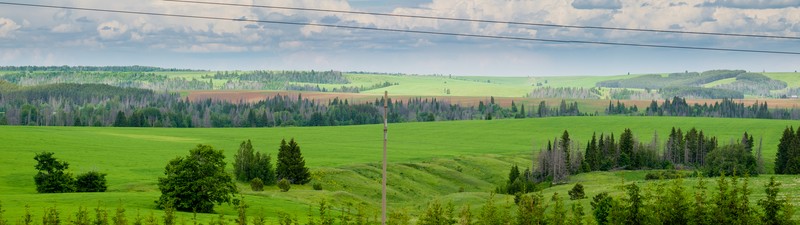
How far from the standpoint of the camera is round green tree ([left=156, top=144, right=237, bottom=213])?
98.4m

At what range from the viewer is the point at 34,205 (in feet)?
292

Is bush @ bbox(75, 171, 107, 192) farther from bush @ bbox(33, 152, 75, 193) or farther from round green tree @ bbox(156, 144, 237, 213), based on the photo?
round green tree @ bbox(156, 144, 237, 213)

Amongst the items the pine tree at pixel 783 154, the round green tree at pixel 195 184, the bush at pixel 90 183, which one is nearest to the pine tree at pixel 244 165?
the bush at pixel 90 183

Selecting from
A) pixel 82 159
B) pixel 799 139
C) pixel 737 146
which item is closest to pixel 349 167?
pixel 82 159

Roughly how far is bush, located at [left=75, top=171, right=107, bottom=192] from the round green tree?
24143 mm

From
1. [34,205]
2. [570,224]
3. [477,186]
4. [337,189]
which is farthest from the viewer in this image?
[477,186]

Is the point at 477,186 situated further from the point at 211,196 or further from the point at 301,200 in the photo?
the point at 211,196

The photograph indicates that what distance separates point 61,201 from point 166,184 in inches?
403

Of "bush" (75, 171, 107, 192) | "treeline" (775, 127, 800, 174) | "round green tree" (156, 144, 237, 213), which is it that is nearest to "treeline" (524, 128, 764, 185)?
"treeline" (775, 127, 800, 174)

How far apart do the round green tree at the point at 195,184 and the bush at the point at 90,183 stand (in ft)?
79.2

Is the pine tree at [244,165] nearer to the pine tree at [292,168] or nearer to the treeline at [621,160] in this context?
the pine tree at [292,168]

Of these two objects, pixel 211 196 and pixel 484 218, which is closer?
pixel 484 218

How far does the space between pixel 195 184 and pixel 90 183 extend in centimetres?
2883

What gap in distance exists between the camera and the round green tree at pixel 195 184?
98.4 metres
